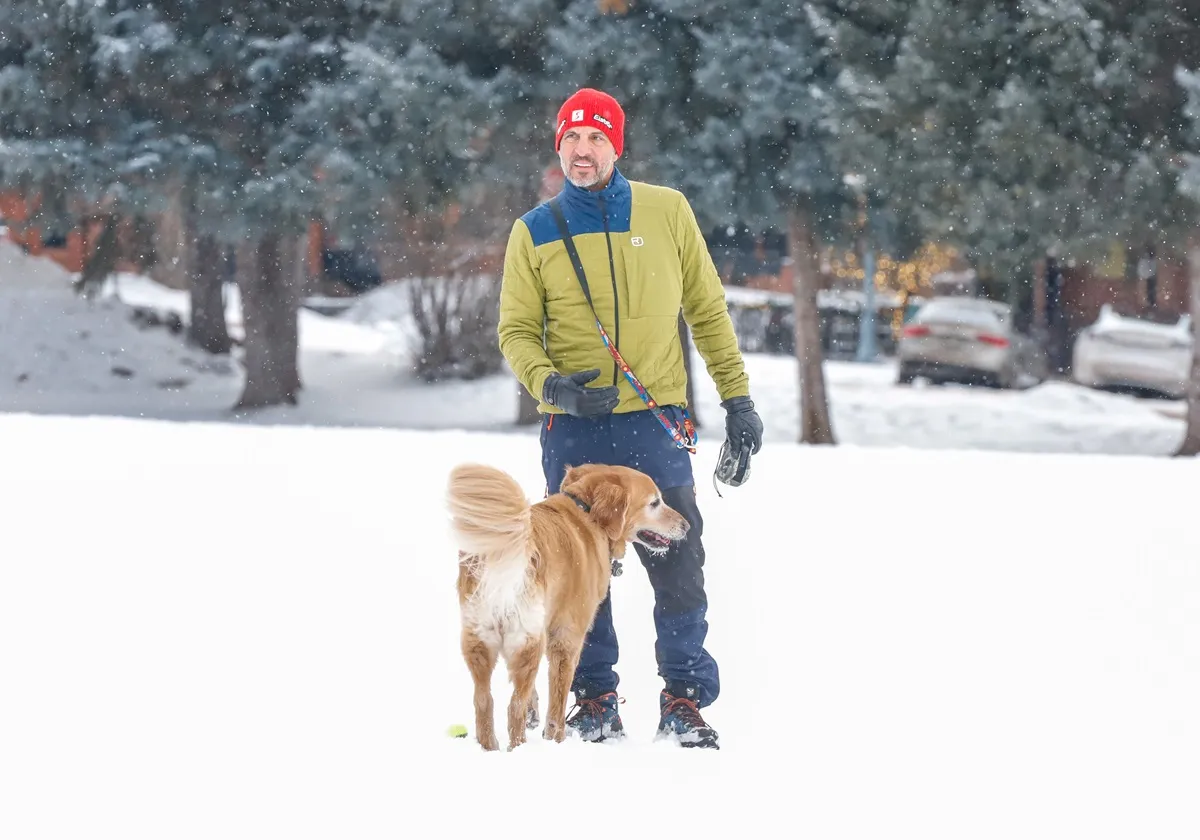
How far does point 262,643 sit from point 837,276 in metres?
30.0

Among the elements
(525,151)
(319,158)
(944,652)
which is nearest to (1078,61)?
(525,151)

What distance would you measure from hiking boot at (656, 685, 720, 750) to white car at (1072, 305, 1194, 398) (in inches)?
768

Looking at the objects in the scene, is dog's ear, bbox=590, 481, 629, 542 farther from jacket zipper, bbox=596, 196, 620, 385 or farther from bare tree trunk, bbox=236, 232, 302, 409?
bare tree trunk, bbox=236, 232, 302, 409

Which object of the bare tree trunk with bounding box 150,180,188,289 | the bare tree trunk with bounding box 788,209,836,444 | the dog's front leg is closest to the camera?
the dog's front leg

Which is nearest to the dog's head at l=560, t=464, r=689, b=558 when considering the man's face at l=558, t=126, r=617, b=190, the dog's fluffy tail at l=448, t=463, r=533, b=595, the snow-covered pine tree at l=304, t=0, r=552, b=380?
the dog's fluffy tail at l=448, t=463, r=533, b=595

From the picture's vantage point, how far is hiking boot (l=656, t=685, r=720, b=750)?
4.71 m

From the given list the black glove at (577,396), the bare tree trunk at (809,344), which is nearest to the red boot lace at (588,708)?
the black glove at (577,396)

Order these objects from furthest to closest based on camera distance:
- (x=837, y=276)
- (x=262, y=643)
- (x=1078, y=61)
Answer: (x=837, y=276)
(x=1078, y=61)
(x=262, y=643)

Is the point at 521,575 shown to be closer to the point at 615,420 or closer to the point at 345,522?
the point at 615,420

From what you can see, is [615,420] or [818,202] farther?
[818,202]

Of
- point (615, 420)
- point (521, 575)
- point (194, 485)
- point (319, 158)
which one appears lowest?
point (194, 485)

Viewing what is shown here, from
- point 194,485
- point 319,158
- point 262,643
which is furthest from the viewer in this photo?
point 319,158

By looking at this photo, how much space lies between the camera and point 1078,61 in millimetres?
14328

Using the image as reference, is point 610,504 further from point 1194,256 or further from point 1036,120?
point 1194,256
